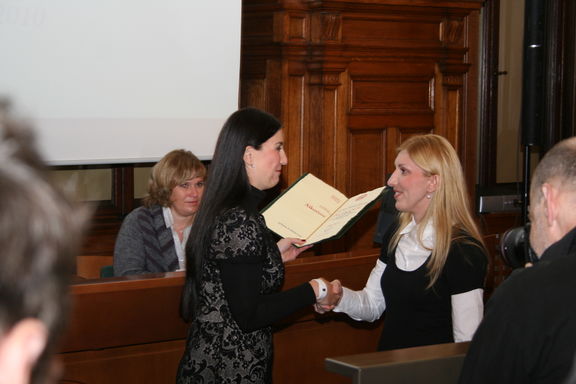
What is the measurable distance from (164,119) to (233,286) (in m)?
2.79

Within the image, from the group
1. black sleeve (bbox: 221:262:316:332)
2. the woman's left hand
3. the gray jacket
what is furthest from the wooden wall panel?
black sleeve (bbox: 221:262:316:332)

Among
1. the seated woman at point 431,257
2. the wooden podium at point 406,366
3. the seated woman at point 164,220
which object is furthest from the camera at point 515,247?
the seated woman at point 164,220

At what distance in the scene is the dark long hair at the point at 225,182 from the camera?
2.57 meters

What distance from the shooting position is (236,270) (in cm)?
250

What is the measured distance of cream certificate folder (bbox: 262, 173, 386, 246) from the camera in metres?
3.03

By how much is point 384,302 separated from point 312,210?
0.43m

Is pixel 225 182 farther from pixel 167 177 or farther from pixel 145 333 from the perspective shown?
pixel 167 177

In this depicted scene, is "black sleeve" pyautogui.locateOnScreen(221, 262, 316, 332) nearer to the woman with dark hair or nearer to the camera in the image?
the woman with dark hair

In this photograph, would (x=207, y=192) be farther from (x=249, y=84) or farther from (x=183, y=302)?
(x=249, y=84)

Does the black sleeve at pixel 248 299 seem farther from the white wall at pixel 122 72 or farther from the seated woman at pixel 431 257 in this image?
the white wall at pixel 122 72

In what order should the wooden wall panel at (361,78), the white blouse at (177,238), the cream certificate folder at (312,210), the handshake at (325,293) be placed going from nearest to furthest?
the handshake at (325,293), the cream certificate folder at (312,210), the white blouse at (177,238), the wooden wall panel at (361,78)

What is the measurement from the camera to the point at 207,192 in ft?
8.59

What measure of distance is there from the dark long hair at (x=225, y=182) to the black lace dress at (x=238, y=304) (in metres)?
0.04

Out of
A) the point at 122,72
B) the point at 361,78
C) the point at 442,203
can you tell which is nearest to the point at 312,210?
the point at 442,203
